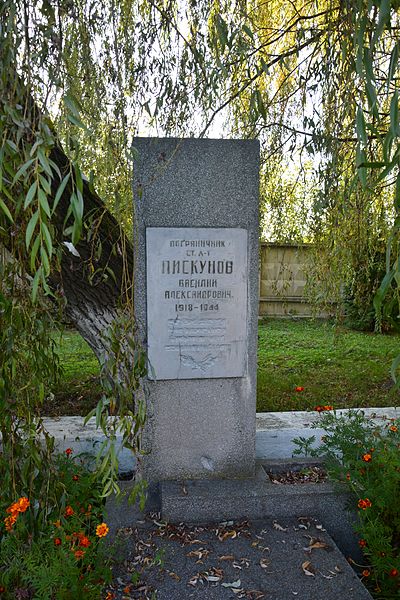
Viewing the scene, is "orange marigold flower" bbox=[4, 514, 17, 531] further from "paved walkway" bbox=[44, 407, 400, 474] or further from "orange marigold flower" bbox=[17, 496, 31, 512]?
"paved walkway" bbox=[44, 407, 400, 474]

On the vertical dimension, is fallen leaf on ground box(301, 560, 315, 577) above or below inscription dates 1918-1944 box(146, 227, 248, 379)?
below

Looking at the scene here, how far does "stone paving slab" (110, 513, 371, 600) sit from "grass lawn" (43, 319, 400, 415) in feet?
4.62

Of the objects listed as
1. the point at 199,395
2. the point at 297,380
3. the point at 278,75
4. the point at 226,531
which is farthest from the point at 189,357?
the point at 297,380

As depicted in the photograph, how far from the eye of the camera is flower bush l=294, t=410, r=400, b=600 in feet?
7.79

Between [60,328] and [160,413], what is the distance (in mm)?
984

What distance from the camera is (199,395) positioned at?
2.98m

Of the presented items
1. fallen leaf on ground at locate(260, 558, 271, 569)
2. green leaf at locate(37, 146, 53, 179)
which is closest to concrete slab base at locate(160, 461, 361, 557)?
fallen leaf on ground at locate(260, 558, 271, 569)

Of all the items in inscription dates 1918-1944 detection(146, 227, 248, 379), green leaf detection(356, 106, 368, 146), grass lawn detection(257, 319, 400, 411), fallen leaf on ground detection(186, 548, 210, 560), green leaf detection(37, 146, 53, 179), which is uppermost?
green leaf detection(356, 106, 368, 146)

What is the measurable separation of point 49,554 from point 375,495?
1.46 meters

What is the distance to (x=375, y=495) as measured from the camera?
101 inches

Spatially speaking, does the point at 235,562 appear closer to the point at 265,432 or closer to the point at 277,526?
the point at 277,526

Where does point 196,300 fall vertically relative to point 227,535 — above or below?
above

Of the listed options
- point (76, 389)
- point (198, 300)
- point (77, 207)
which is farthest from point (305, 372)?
point (77, 207)

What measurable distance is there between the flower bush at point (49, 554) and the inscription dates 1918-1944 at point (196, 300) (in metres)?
0.90
